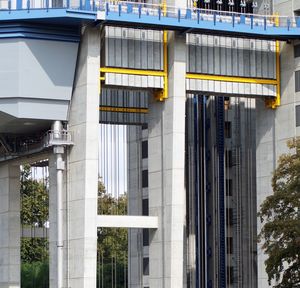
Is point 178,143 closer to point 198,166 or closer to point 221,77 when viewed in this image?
point 221,77

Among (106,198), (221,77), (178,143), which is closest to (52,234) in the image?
(178,143)

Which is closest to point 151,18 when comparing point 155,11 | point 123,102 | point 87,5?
point 155,11

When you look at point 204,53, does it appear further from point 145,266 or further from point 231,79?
point 145,266

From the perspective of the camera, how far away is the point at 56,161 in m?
82.4

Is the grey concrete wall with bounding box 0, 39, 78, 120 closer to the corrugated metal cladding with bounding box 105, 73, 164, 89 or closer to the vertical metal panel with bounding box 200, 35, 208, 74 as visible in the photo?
the corrugated metal cladding with bounding box 105, 73, 164, 89

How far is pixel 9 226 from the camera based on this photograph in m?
91.6

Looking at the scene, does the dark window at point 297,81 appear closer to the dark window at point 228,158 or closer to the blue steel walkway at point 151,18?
the blue steel walkway at point 151,18

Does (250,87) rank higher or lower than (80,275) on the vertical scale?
higher

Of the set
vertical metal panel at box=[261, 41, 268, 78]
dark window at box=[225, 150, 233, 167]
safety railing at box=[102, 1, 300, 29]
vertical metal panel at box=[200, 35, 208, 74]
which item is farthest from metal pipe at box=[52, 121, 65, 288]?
dark window at box=[225, 150, 233, 167]

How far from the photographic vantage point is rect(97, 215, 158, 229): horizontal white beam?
82375 mm

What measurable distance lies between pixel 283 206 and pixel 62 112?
1724 centimetres

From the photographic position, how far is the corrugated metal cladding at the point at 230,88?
281 ft

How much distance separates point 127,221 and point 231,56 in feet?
43.2

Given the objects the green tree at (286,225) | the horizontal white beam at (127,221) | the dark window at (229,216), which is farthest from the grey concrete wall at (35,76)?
the dark window at (229,216)
